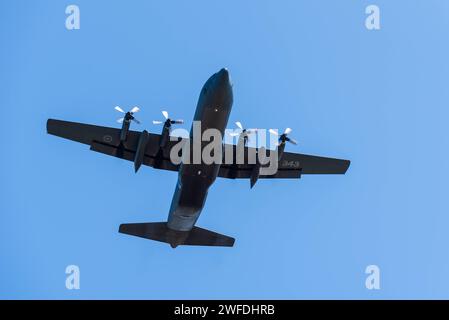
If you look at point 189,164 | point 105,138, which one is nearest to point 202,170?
point 189,164

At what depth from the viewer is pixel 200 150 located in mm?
33531

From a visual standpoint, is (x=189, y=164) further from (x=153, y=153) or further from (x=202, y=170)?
(x=153, y=153)

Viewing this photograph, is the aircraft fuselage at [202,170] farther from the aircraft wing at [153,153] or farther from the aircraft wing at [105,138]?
the aircraft wing at [105,138]

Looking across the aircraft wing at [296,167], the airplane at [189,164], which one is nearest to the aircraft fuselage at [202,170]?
the airplane at [189,164]

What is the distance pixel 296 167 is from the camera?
39.6 metres

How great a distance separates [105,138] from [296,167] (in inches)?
433

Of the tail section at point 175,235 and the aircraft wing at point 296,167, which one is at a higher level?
the aircraft wing at point 296,167

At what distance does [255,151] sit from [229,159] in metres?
1.51

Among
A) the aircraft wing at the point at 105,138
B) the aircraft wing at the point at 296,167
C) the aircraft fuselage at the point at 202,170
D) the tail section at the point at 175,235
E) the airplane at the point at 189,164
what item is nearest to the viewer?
the aircraft fuselage at the point at 202,170

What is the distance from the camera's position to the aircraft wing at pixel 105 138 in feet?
121

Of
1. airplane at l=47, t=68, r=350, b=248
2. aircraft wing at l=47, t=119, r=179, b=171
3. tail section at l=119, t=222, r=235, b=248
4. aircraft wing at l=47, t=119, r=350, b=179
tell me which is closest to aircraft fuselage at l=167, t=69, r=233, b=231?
airplane at l=47, t=68, r=350, b=248
